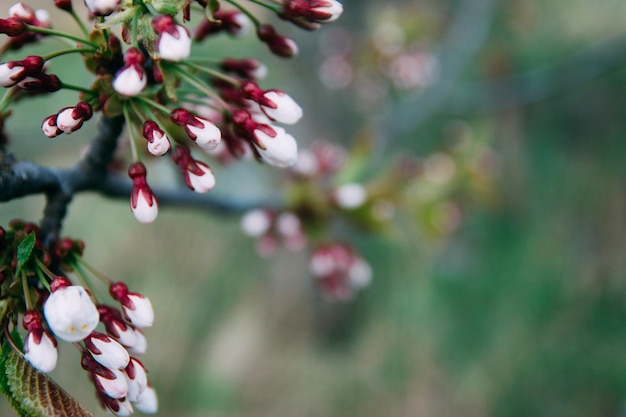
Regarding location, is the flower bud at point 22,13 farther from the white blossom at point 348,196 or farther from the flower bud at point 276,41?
the white blossom at point 348,196

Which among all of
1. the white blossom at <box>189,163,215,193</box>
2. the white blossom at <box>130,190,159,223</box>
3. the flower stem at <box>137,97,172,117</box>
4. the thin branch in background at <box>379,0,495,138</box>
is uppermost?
the flower stem at <box>137,97,172,117</box>

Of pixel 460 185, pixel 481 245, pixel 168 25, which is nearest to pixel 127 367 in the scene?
pixel 168 25

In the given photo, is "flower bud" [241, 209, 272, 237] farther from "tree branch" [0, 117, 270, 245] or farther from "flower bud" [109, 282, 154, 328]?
"flower bud" [109, 282, 154, 328]

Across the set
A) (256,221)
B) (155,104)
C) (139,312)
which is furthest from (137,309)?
(256,221)

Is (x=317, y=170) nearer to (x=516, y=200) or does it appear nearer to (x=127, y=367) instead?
(x=127, y=367)

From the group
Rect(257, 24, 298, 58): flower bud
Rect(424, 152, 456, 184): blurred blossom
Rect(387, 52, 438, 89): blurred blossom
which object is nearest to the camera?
Rect(257, 24, 298, 58): flower bud

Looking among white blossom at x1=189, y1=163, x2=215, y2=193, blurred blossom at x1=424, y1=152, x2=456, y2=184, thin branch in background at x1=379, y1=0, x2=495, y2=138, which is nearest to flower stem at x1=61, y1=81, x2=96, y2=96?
white blossom at x1=189, y1=163, x2=215, y2=193
